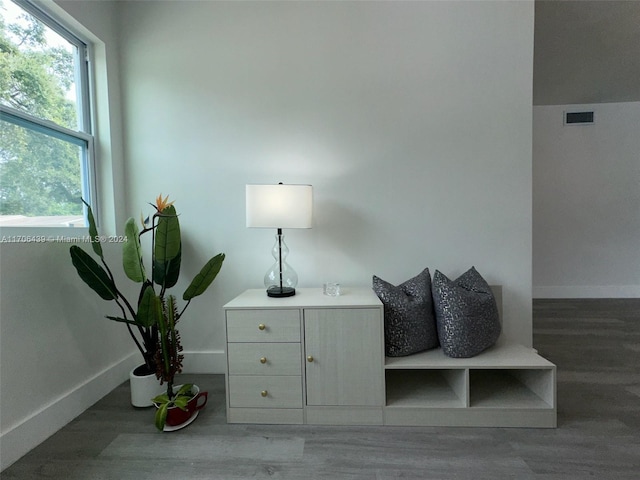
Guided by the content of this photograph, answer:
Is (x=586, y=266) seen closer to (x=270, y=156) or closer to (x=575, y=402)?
(x=575, y=402)

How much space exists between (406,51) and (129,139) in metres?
1.95

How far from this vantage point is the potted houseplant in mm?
1525

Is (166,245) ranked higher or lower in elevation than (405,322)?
higher

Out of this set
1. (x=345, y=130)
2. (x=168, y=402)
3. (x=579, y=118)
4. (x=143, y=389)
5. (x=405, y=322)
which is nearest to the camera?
(x=168, y=402)

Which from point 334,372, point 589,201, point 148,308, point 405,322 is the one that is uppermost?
point 589,201

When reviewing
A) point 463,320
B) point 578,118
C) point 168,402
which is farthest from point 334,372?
point 578,118

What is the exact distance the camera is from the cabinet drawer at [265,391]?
5.00 ft

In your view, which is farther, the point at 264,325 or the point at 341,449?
the point at 264,325

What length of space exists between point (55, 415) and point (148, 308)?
26.9 inches

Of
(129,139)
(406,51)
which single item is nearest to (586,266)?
(406,51)

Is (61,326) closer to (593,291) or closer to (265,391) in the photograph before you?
(265,391)

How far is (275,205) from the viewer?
1.60 meters

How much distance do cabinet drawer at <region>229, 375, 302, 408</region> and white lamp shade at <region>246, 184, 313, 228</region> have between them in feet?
2.60

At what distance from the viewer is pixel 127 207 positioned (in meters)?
2.10
